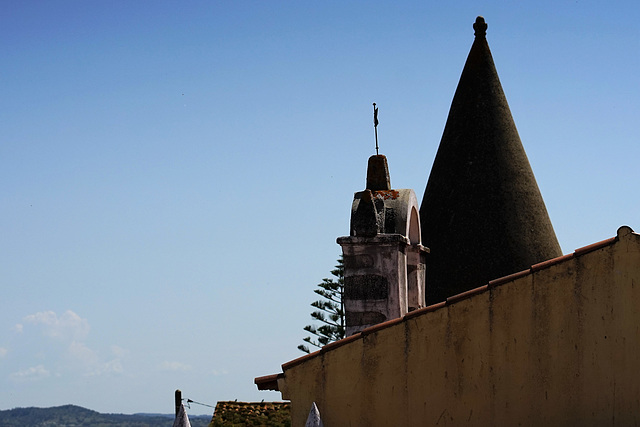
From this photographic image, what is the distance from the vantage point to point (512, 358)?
32.3 ft

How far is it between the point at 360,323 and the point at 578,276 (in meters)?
2.53

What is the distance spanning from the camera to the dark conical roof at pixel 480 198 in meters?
19.5

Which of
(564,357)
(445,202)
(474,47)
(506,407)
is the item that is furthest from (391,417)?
(474,47)

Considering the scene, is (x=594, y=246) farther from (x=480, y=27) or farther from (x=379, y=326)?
(x=480, y=27)

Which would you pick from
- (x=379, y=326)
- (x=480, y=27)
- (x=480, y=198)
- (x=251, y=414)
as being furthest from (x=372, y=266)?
(x=251, y=414)

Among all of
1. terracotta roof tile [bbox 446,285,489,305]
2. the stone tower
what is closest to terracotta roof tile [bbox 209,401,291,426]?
the stone tower

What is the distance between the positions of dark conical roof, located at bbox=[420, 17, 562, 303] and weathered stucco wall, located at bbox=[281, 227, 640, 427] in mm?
9245

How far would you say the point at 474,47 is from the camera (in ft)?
70.9

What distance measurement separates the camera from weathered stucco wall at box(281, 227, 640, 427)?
9.60 m

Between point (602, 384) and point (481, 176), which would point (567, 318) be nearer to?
point (602, 384)

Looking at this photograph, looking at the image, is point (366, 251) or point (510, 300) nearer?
point (510, 300)

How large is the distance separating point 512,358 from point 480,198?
34.4 feet

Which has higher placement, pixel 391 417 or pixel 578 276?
pixel 578 276

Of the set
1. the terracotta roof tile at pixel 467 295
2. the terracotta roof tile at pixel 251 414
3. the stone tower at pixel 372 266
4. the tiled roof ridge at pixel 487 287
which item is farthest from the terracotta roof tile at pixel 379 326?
the terracotta roof tile at pixel 251 414
